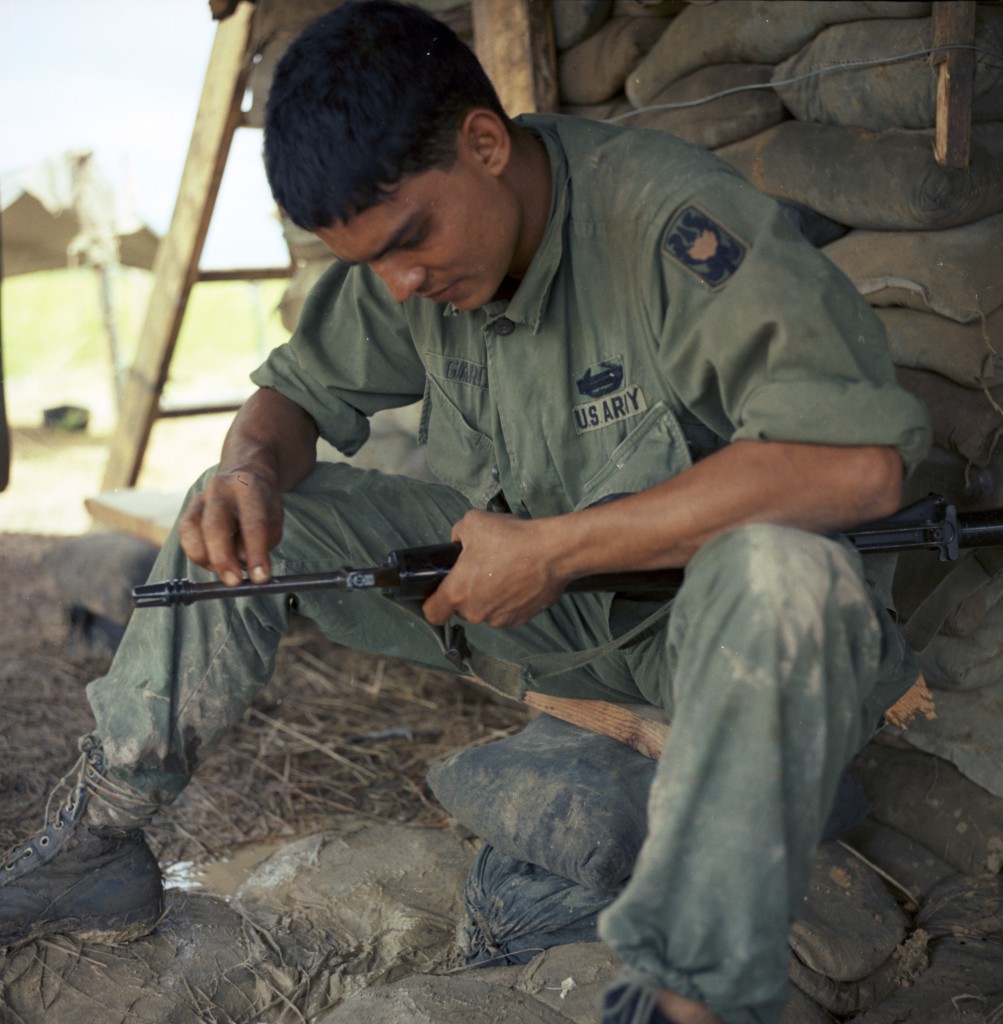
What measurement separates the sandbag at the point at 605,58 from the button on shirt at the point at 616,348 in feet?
3.44

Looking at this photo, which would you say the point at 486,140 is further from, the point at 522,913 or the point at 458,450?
the point at 522,913

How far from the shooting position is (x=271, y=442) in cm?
222

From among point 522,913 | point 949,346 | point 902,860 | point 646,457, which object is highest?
point 646,457

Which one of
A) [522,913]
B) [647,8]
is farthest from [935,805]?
[647,8]

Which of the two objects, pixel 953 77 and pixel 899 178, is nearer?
pixel 953 77

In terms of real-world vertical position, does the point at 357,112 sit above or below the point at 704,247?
above

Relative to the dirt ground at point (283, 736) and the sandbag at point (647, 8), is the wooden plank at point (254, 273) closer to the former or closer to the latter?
the dirt ground at point (283, 736)

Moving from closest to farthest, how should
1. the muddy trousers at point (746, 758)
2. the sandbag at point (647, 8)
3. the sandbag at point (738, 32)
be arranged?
the muddy trousers at point (746, 758) < the sandbag at point (738, 32) < the sandbag at point (647, 8)

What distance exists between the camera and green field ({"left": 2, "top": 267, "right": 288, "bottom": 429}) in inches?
459

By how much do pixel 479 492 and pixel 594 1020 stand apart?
949mm

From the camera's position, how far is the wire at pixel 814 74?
232 cm

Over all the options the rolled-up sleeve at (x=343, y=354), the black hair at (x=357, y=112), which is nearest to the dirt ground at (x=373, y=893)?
the rolled-up sleeve at (x=343, y=354)

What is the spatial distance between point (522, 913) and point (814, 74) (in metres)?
1.90

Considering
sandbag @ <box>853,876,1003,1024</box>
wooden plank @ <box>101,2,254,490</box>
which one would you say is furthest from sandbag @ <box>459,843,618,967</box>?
wooden plank @ <box>101,2,254,490</box>
